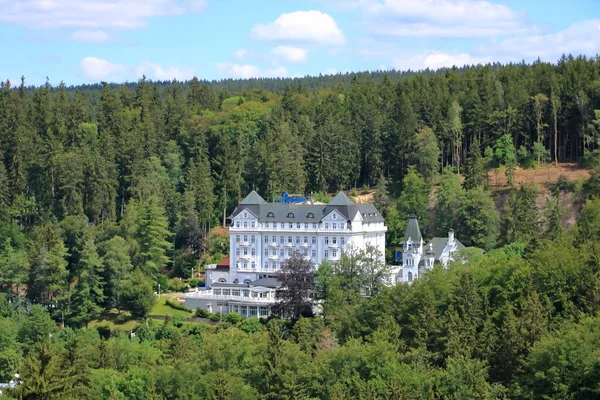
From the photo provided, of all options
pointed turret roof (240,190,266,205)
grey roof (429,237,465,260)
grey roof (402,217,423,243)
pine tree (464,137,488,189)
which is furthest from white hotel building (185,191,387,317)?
pine tree (464,137,488,189)

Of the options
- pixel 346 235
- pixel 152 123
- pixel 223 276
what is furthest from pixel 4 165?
pixel 346 235

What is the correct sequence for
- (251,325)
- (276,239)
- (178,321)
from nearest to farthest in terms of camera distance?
(251,325)
(178,321)
(276,239)

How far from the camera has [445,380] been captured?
181 feet

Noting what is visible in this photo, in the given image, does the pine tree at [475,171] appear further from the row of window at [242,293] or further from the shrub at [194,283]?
the shrub at [194,283]

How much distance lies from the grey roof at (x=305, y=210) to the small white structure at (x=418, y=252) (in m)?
4.24

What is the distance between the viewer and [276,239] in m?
89.4

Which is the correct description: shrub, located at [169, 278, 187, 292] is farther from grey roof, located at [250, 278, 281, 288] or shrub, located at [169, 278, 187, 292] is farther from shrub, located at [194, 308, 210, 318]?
shrub, located at [194, 308, 210, 318]

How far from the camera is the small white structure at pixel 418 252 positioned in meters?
83.9

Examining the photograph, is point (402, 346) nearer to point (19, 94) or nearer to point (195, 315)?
point (195, 315)

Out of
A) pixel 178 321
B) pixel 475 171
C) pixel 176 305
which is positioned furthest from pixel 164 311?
pixel 475 171

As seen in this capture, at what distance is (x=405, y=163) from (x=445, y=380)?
163 ft

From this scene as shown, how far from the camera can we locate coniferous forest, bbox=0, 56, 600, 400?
191ft

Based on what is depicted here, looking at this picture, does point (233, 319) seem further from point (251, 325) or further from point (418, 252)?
point (418, 252)

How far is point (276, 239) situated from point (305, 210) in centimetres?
306
